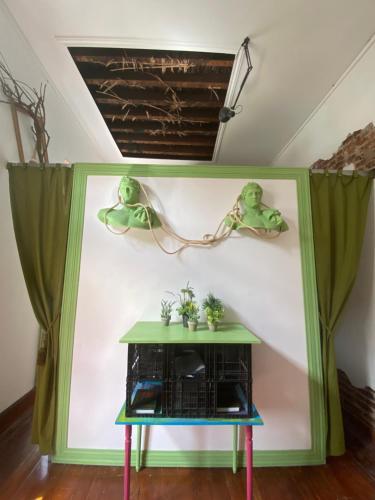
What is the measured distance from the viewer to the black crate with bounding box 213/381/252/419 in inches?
49.8

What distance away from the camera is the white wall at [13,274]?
1739 mm

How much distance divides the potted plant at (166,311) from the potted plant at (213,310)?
23 cm

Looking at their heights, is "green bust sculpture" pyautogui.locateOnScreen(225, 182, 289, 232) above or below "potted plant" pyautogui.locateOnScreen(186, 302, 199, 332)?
above

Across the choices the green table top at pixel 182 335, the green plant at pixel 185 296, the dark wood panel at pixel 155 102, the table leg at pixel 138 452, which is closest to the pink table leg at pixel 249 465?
the green table top at pixel 182 335

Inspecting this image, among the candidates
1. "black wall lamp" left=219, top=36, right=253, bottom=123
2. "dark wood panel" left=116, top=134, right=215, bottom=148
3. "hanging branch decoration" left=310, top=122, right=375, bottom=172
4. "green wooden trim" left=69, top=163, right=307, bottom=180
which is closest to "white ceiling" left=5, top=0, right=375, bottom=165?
"black wall lamp" left=219, top=36, right=253, bottom=123

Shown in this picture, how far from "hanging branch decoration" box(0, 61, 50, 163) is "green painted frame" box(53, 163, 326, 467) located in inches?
22.3

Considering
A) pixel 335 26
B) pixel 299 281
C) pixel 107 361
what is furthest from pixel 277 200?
pixel 107 361

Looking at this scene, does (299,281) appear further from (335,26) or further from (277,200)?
(335,26)

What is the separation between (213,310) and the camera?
1487 millimetres

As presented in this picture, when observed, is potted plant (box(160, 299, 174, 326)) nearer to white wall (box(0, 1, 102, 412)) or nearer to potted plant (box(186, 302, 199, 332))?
potted plant (box(186, 302, 199, 332))

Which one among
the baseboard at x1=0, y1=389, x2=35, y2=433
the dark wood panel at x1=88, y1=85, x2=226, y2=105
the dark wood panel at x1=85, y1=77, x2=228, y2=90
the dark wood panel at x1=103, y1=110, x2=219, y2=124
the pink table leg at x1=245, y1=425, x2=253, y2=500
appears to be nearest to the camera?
the pink table leg at x1=245, y1=425, x2=253, y2=500

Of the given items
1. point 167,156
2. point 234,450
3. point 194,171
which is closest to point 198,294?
point 194,171

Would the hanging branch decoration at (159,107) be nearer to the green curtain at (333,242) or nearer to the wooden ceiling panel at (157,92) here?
the wooden ceiling panel at (157,92)

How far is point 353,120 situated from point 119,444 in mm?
2902
